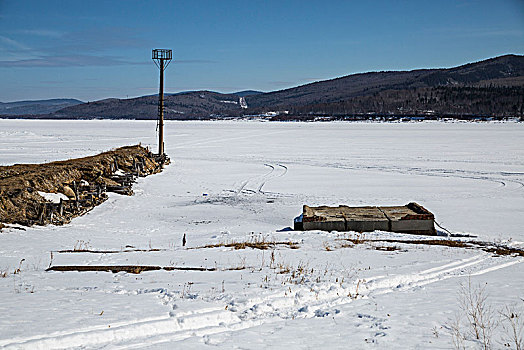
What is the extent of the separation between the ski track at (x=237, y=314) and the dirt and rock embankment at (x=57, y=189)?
7666 millimetres

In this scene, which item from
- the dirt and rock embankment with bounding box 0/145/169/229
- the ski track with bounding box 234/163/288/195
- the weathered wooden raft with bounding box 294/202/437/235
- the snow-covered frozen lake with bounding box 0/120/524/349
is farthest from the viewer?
the ski track with bounding box 234/163/288/195

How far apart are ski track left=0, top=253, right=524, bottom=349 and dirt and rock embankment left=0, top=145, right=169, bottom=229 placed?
7.67m

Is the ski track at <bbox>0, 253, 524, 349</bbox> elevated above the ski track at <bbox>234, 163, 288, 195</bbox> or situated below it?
above

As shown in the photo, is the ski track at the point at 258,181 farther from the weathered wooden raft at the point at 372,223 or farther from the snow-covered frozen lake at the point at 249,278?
the weathered wooden raft at the point at 372,223

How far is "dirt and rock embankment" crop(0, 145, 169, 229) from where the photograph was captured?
13.0 metres

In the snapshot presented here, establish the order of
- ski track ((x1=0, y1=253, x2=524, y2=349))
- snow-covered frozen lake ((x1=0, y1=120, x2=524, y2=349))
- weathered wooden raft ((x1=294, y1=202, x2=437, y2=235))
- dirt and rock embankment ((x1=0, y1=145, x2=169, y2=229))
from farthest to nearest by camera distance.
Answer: dirt and rock embankment ((x1=0, y1=145, x2=169, y2=229)) < weathered wooden raft ((x1=294, y1=202, x2=437, y2=235)) < snow-covered frozen lake ((x1=0, y1=120, x2=524, y2=349)) < ski track ((x1=0, y1=253, x2=524, y2=349))

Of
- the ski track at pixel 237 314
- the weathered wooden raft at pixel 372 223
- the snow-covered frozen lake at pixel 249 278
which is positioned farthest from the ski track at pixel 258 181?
the ski track at pixel 237 314

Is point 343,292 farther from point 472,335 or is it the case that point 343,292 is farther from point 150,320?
point 150,320

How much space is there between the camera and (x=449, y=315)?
19.7 ft

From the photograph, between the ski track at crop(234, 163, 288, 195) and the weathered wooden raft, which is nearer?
the weathered wooden raft

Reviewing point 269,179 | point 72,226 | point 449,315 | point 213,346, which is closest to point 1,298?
point 213,346

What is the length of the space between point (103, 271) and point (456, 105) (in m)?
165

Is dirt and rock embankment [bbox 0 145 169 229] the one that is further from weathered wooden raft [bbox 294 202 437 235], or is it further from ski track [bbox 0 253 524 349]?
ski track [bbox 0 253 524 349]

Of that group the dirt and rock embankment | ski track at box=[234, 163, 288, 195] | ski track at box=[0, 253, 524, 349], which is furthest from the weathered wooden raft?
ski track at box=[234, 163, 288, 195]
